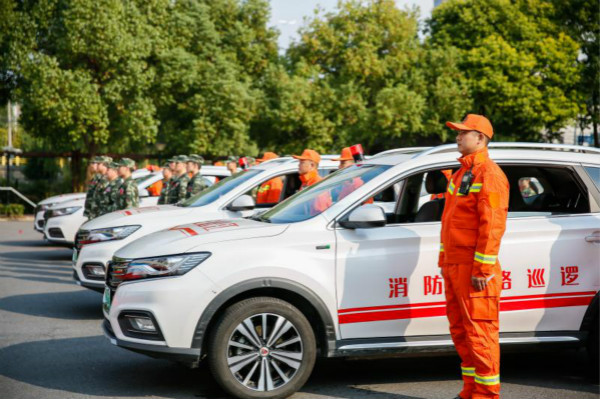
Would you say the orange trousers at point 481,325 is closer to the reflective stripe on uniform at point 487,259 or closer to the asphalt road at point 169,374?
the reflective stripe on uniform at point 487,259

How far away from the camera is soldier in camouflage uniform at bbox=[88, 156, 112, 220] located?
1169 cm

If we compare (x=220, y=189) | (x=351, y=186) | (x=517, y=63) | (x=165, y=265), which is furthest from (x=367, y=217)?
(x=517, y=63)

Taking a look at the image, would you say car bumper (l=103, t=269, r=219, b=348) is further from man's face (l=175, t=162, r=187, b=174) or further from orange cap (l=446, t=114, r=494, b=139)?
man's face (l=175, t=162, r=187, b=174)

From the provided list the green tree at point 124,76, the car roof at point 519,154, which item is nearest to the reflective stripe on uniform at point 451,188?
the car roof at point 519,154

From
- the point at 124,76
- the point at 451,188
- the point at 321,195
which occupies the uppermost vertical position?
the point at 124,76

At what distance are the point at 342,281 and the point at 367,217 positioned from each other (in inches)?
19.0

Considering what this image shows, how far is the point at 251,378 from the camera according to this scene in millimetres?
5262

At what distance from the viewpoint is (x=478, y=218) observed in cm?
497

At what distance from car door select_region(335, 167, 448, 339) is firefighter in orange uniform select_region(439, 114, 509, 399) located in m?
0.33

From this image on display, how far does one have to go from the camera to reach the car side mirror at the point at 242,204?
8.14 metres

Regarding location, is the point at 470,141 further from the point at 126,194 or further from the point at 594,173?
the point at 126,194

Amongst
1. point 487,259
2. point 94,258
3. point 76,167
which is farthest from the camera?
point 76,167

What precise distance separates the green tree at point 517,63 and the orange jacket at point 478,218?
35411mm

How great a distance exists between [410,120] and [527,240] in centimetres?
3263
